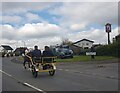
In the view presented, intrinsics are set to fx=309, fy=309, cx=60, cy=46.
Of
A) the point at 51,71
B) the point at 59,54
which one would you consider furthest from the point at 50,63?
the point at 59,54

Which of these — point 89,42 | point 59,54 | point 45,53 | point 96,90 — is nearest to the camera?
point 96,90

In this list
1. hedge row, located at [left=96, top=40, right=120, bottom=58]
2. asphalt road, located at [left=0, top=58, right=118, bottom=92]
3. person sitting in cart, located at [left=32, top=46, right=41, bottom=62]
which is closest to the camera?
asphalt road, located at [left=0, top=58, right=118, bottom=92]

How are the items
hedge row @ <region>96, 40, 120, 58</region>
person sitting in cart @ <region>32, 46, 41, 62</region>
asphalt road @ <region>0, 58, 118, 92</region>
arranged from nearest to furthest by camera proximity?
asphalt road @ <region>0, 58, 118, 92</region> < person sitting in cart @ <region>32, 46, 41, 62</region> < hedge row @ <region>96, 40, 120, 58</region>

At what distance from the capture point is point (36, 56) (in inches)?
713

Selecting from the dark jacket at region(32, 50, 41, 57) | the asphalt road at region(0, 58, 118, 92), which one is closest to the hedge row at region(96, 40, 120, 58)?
the asphalt road at region(0, 58, 118, 92)

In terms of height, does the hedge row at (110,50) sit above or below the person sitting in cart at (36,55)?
above

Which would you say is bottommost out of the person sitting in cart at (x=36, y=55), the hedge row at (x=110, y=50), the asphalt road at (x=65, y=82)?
the asphalt road at (x=65, y=82)

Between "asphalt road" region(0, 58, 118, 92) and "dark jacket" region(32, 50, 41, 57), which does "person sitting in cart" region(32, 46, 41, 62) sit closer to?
"dark jacket" region(32, 50, 41, 57)

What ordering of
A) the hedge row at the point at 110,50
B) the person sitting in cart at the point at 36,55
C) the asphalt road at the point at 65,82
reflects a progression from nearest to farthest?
the asphalt road at the point at 65,82
the person sitting in cart at the point at 36,55
the hedge row at the point at 110,50

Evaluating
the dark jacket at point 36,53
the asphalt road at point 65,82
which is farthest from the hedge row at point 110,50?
the dark jacket at point 36,53

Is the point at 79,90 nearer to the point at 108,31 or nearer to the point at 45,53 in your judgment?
the point at 45,53

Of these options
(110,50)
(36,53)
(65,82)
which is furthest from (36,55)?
(110,50)

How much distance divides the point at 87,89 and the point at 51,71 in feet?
22.7

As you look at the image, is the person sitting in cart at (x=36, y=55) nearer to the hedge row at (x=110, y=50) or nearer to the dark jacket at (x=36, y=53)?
the dark jacket at (x=36, y=53)
